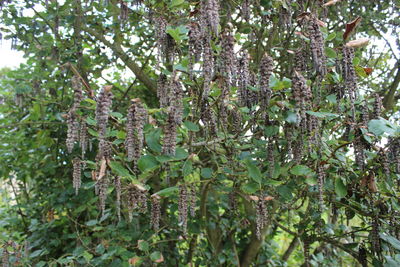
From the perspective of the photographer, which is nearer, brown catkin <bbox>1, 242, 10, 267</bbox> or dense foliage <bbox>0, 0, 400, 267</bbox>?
Result: dense foliage <bbox>0, 0, 400, 267</bbox>

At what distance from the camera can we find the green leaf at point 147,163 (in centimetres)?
160

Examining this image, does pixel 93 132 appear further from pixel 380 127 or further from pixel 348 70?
pixel 380 127

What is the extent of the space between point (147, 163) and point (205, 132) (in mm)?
397

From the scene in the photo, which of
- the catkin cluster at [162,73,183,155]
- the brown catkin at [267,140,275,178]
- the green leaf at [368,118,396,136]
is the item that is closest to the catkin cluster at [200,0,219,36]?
the catkin cluster at [162,73,183,155]

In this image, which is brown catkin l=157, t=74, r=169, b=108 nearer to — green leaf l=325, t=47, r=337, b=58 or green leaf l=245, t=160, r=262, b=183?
green leaf l=245, t=160, r=262, b=183

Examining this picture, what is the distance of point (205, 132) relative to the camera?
190 cm

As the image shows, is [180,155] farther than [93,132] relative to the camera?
No

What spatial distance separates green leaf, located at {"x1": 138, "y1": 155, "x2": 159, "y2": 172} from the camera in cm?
160

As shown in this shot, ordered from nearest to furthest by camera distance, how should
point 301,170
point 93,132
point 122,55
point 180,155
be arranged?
point 180,155 → point 93,132 → point 301,170 → point 122,55

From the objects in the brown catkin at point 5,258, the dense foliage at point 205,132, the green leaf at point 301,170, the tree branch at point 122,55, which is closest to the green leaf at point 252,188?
the dense foliage at point 205,132

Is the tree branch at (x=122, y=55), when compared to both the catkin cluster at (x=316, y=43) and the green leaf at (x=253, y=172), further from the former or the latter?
the catkin cluster at (x=316, y=43)

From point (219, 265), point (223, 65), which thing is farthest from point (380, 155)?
point (219, 265)

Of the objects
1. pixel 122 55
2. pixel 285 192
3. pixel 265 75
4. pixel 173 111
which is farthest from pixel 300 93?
pixel 122 55

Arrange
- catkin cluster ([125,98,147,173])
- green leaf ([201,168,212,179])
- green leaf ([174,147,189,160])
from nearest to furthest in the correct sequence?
catkin cluster ([125,98,147,173]) < green leaf ([174,147,189,160]) < green leaf ([201,168,212,179])
